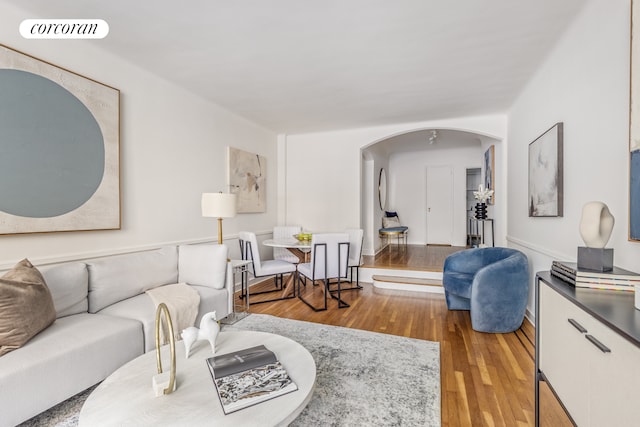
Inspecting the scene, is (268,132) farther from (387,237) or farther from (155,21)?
(387,237)

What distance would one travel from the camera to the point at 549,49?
2.44m

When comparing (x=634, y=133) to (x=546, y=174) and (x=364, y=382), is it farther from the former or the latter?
(x=364, y=382)

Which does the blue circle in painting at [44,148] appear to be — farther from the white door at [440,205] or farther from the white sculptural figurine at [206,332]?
the white door at [440,205]

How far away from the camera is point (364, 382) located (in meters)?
1.96

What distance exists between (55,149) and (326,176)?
371 cm

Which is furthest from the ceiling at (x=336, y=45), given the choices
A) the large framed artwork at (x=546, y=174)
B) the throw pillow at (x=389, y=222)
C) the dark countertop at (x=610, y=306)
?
the throw pillow at (x=389, y=222)

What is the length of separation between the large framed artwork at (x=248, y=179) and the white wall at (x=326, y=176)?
26.9 inches

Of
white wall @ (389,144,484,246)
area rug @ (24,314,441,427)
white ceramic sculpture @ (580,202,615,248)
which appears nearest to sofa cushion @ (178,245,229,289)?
area rug @ (24,314,441,427)

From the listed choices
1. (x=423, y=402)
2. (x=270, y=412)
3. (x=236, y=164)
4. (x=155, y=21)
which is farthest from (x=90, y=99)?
(x=423, y=402)

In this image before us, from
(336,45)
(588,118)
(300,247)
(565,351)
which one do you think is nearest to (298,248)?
(300,247)

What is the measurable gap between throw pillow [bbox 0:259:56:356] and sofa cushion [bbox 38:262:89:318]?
17 centimetres

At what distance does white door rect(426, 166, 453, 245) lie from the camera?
7.27 m

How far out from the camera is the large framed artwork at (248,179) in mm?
4135

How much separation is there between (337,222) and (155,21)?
12.4 ft
